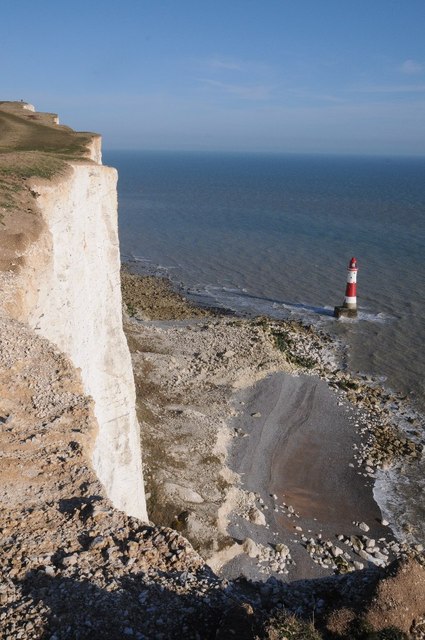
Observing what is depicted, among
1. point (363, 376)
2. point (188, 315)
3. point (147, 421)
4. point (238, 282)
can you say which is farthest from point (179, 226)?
point (147, 421)

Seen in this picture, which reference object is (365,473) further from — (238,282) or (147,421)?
(238,282)

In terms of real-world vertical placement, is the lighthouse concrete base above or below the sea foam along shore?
above

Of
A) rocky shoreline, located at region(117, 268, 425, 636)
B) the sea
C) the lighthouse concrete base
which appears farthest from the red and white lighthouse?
rocky shoreline, located at region(117, 268, 425, 636)

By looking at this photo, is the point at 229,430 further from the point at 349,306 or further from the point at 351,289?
the point at 351,289

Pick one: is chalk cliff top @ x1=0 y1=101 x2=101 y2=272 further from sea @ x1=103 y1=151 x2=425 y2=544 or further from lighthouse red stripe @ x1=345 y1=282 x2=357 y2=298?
lighthouse red stripe @ x1=345 y1=282 x2=357 y2=298

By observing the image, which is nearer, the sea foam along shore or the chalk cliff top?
the chalk cliff top

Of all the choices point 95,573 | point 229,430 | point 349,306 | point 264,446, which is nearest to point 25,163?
point 229,430

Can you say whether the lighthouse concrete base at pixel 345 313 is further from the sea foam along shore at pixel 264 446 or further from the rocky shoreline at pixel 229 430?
the sea foam along shore at pixel 264 446
